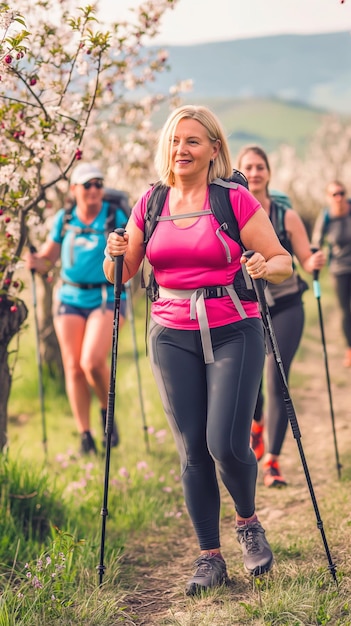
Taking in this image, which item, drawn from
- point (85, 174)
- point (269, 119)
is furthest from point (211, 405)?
point (269, 119)

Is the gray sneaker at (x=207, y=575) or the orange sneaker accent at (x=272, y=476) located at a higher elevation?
the orange sneaker accent at (x=272, y=476)

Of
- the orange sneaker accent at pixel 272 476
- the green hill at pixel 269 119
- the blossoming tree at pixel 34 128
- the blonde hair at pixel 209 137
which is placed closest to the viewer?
the blonde hair at pixel 209 137

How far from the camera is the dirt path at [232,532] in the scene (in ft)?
14.4

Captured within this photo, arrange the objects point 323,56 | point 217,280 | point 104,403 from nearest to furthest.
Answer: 1. point 217,280
2. point 104,403
3. point 323,56

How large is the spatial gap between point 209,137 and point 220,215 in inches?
17.1

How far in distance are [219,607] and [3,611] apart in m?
1.06

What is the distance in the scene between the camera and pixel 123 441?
26.5 feet

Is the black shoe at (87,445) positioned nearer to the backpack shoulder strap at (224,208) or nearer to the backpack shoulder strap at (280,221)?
the backpack shoulder strap at (280,221)

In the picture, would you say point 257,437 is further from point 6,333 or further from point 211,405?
point 211,405

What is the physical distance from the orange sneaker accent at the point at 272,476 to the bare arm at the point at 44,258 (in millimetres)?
2612

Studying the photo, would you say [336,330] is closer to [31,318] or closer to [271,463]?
[31,318]

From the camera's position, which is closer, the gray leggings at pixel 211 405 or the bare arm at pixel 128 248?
the gray leggings at pixel 211 405

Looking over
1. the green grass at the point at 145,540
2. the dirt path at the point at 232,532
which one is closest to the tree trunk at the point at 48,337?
the green grass at the point at 145,540

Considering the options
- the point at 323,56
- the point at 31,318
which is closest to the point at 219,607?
the point at 31,318
